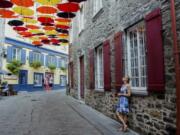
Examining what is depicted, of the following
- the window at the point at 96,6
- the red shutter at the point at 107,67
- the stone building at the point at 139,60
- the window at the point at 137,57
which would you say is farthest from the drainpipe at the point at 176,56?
the window at the point at 96,6

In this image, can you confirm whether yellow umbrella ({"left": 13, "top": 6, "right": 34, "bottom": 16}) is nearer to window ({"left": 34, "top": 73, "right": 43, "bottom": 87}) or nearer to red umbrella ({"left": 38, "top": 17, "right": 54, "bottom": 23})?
red umbrella ({"left": 38, "top": 17, "right": 54, "bottom": 23})

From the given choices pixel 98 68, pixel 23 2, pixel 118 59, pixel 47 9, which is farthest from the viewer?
pixel 47 9

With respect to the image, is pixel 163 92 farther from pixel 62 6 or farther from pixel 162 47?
pixel 62 6

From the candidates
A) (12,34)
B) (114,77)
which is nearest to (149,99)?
(114,77)

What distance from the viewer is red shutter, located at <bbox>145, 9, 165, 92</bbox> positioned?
5105 mm

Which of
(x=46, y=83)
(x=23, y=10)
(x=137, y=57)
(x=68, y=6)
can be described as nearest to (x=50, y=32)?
(x=23, y=10)

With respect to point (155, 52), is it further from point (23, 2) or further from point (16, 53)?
point (16, 53)

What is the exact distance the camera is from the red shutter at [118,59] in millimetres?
7387

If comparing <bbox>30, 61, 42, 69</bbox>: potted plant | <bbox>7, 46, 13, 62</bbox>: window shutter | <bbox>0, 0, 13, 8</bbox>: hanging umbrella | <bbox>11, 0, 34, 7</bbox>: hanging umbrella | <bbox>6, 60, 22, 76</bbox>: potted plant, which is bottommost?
<bbox>6, 60, 22, 76</bbox>: potted plant

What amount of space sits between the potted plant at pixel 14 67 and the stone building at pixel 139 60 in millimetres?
15154

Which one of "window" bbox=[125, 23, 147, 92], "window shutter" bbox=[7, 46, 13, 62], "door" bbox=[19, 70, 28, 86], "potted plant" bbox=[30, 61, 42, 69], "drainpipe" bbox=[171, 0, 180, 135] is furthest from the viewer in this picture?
"potted plant" bbox=[30, 61, 42, 69]

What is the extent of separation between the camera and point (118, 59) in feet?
25.0

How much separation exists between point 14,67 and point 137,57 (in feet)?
64.6

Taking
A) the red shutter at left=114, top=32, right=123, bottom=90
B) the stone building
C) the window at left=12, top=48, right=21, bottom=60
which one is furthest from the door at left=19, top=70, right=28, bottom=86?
the red shutter at left=114, top=32, right=123, bottom=90
